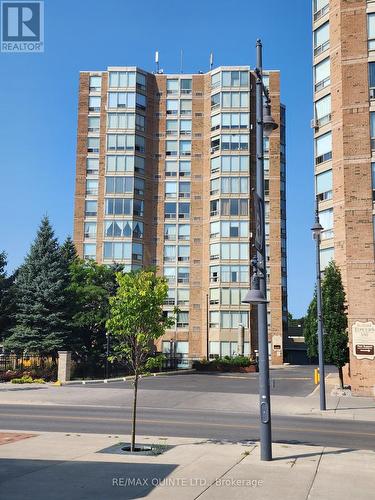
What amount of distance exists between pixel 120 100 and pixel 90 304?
31985 mm

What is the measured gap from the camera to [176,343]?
64438 millimetres

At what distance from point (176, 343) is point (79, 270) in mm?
21557

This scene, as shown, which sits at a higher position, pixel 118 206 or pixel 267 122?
pixel 118 206

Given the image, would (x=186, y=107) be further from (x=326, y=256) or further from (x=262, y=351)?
(x=262, y=351)

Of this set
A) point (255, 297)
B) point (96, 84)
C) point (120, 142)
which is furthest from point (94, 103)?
point (255, 297)

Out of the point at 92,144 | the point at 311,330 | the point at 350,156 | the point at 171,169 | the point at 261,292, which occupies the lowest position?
the point at 311,330

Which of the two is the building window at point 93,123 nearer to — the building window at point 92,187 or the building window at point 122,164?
the building window at point 122,164

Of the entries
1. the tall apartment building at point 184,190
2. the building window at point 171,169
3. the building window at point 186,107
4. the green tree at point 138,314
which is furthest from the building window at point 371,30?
the building window at point 186,107

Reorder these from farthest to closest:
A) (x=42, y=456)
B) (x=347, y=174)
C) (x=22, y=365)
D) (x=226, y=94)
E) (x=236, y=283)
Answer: (x=226, y=94)
(x=236, y=283)
(x=22, y=365)
(x=347, y=174)
(x=42, y=456)

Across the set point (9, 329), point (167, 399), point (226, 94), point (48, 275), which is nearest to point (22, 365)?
point (9, 329)

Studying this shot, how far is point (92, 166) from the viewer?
67938 mm

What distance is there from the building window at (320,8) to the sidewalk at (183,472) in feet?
99.3

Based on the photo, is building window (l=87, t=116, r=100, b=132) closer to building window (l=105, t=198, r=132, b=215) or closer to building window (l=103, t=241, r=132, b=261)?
building window (l=105, t=198, r=132, b=215)

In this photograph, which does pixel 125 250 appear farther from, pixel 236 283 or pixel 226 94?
pixel 226 94
